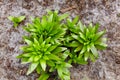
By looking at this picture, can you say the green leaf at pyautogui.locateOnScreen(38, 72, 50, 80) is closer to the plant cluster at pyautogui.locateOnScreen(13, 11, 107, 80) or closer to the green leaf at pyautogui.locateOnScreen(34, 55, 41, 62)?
the plant cluster at pyautogui.locateOnScreen(13, 11, 107, 80)

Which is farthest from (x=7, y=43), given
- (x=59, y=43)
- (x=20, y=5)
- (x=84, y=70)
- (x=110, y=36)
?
(x=110, y=36)

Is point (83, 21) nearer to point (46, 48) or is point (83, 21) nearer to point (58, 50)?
point (58, 50)

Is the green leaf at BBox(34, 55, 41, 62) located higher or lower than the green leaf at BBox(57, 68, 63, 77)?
higher

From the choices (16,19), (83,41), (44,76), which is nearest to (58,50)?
(83,41)

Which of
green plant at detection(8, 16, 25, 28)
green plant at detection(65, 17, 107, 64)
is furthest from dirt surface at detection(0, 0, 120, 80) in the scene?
green plant at detection(65, 17, 107, 64)

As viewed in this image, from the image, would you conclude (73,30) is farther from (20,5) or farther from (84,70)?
(20,5)

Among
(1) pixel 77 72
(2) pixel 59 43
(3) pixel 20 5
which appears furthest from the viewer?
(3) pixel 20 5

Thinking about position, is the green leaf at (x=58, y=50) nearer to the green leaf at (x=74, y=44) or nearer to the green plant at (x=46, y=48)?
the green plant at (x=46, y=48)
